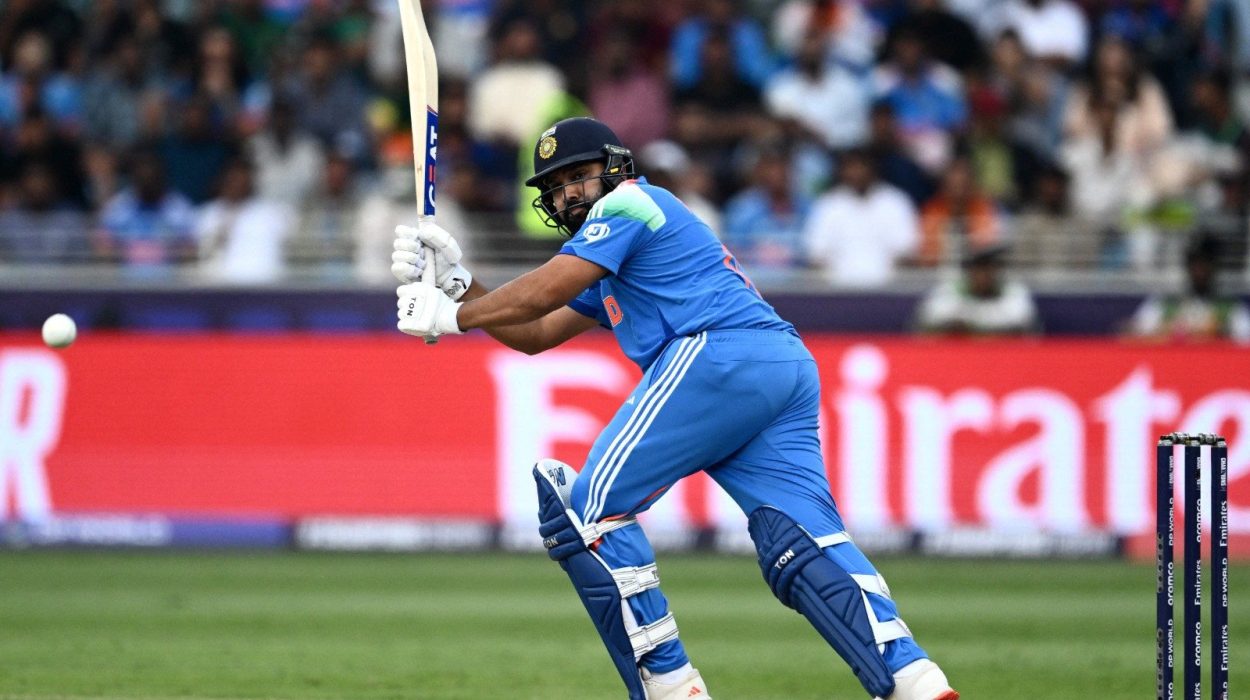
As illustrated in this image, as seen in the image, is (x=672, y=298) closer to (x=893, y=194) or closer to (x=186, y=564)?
(x=186, y=564)

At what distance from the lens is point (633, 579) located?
5430 millimetres

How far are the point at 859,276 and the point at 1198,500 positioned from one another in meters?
7.74

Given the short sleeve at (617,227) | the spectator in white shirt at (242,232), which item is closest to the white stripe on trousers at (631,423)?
the short sleeve at (617,227)

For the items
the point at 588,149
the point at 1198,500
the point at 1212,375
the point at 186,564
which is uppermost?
the point at 588,149

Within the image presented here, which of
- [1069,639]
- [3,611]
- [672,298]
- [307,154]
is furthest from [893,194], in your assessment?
[672,298]

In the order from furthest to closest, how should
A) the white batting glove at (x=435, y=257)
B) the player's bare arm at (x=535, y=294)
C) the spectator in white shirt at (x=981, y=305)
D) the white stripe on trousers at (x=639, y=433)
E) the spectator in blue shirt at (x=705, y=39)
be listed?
the spectator in blue shirt at (x=705, y=39)
the spectator in white shirt at (x=981, y=305)
the white batting glove at (x=435, y=257)
the white stripe on trousers at (x=639, y=433)
the player's bare arm at (x=535, y=294)

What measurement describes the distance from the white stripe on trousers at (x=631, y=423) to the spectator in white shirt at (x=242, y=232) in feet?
25.8

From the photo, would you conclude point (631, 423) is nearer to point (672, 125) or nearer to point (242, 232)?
point (242, 232)

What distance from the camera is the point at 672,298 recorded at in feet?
18.3

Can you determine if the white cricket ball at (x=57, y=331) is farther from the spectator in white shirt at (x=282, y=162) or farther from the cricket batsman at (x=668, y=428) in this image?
the spectator in white shirt at (x=282, y=162)

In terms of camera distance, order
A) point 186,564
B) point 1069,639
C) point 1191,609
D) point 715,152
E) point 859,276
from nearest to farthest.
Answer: point 1191,609, point 1069,639, point 186,564, point 859,276, point 715,152

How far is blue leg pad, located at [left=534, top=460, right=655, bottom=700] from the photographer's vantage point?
5426 mm

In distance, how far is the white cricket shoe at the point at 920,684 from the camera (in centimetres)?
516

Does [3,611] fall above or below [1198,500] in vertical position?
below
